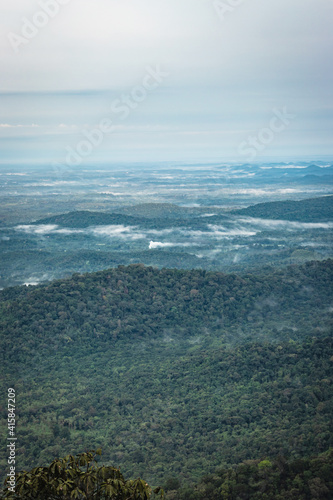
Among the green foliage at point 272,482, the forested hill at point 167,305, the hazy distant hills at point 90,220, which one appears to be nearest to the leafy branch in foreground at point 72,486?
the green foliage at point 272,482

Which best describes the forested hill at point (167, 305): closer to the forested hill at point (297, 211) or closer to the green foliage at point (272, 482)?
the green foliage at point (272, 482)

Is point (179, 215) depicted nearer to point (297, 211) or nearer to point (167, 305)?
point (297, 211)

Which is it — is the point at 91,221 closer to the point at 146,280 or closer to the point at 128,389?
the point at 146,280

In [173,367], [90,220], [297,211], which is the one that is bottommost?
[173,367]

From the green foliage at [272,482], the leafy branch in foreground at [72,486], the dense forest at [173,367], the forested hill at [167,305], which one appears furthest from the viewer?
the forested hill at [167,305]

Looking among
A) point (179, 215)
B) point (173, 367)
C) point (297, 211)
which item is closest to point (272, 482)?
point (173, 367)

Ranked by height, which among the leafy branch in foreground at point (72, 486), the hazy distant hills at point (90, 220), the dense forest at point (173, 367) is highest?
the hazy distant hills at point (90, 220)

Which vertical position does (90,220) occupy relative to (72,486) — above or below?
above

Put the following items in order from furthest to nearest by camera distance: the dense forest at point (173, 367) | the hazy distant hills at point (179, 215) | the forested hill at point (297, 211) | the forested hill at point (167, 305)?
the forested hill at point (297, 211) → the hazy distant hills at point (179, 215) → the forested hill at point (167, 305) → the dense forest at point (173, 367)
